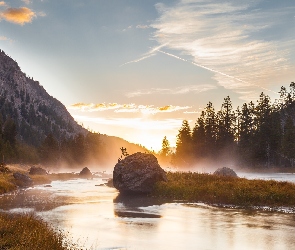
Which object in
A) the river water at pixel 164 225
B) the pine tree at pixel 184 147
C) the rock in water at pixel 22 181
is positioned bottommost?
the river water at pixel 164 225

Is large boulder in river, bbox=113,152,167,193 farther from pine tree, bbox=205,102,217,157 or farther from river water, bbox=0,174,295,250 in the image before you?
pine tree, bbox=205,102,217,157

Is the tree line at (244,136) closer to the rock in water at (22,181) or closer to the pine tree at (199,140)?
the pine tree at (199,140)

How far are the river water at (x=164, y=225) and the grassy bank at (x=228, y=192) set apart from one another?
310cm

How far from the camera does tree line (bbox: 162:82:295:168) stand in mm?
101375

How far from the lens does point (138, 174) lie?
4128cm

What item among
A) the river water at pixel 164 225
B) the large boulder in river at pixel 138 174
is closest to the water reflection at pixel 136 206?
the river water at pixel 164 225

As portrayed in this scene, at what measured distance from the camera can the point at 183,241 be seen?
1717 cm

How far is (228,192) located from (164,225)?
13451 millimetres

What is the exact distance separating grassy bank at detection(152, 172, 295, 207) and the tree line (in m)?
61.9

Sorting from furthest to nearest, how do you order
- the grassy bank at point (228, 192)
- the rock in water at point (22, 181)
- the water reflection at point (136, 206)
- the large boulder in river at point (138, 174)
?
the rock in water at point (22, 181)
the large boulder in river at point (138, 174)
the grassy bank at point (228, 192)
the water reflection at point (136, 206)

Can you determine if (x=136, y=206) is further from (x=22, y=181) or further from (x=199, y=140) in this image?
(x=199, y=140)

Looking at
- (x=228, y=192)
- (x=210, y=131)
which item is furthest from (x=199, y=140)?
(x=228, y=192)

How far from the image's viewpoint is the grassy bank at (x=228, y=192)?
30578 millimetres

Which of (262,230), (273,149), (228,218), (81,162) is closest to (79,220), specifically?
(228,218)
